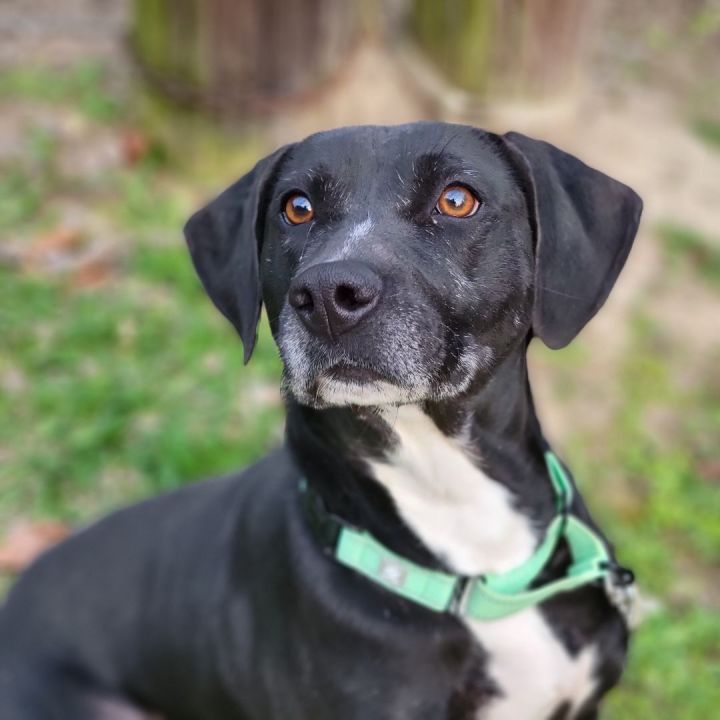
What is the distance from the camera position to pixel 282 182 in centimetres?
241

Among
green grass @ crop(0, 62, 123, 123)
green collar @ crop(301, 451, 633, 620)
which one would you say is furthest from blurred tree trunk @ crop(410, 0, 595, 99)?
green collar @ crop(301, 451, 633, 620)

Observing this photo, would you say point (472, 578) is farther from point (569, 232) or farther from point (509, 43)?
point (509, 43)

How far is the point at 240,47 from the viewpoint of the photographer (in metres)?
5.50

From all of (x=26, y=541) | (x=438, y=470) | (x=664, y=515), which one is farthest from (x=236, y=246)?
(x=664, y=515)

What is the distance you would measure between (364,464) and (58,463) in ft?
7.42

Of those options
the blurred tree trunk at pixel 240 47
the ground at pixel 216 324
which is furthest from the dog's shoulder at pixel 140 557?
the blurred tree trunk at pixel 240 47

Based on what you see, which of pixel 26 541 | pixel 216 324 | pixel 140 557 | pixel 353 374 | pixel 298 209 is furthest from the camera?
pixel 216 324

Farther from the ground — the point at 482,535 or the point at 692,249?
the point at 692,249

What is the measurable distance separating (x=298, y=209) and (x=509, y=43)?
3.77m

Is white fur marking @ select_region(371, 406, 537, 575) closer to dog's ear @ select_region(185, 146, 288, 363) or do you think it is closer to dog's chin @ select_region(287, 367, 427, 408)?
dog's chin @ select_region(287, 367, 427, 408)

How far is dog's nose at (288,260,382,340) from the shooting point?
2.02m

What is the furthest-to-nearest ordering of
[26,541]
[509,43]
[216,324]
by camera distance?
1. [509,43]
2. [216,324]
3. [26,541]

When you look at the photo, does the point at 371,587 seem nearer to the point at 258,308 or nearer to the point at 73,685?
the point at 258,308

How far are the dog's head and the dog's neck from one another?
0.42 feet
